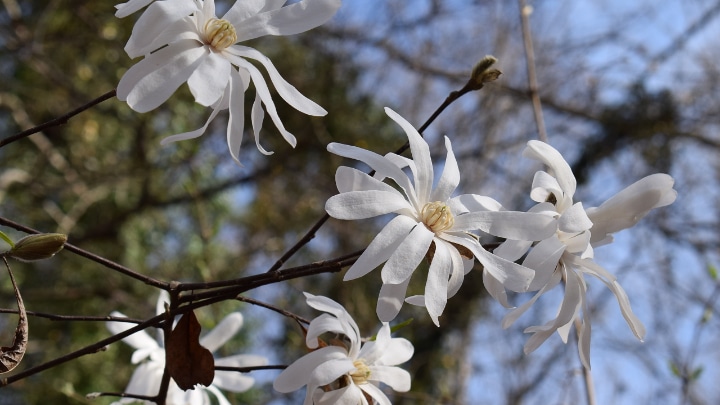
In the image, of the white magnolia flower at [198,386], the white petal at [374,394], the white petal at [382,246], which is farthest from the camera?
the white magnolia flower at [198,386]

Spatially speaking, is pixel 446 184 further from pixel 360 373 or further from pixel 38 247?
pixel 38 247

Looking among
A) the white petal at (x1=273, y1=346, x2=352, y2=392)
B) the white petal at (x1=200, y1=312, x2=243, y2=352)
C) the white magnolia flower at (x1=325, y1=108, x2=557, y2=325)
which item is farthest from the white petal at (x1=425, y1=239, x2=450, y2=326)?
the white petal at (x1=200, y1=312, x2=243, y2=352)

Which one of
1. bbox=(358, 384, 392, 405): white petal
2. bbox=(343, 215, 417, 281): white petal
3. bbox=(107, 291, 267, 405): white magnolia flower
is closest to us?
bbox=(343, 215, 417, 281): white petal

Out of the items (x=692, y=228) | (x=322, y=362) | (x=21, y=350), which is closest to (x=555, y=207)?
(x=322, y=362)

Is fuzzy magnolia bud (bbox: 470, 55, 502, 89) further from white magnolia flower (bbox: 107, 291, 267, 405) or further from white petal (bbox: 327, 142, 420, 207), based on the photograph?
white magnolia flower (bbox: 107, 291, 267, 405)

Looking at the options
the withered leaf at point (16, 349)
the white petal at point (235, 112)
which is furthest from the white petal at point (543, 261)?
the withered leaf at point (16, 349)

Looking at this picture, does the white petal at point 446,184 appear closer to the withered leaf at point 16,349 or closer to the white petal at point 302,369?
the white petal at point 302,369
